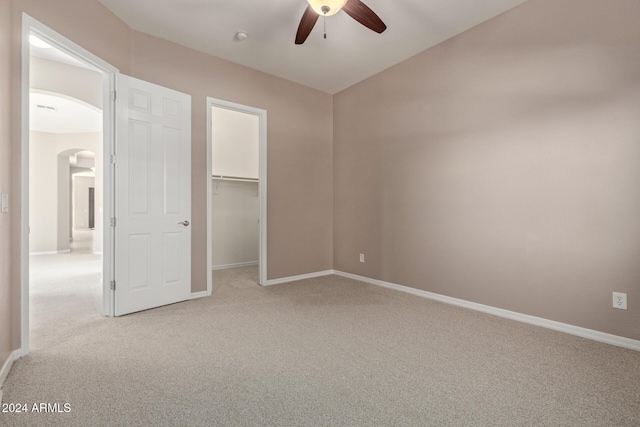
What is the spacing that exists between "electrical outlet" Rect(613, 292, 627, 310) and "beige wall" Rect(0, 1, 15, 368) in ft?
13.8

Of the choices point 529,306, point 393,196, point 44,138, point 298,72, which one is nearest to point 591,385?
point 529,306

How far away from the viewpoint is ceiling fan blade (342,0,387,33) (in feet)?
7.45

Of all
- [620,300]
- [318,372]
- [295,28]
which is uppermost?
[295,28]

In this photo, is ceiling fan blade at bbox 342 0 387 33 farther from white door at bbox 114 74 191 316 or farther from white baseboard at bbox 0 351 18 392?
white baseboard at bbox 0 351 18 392

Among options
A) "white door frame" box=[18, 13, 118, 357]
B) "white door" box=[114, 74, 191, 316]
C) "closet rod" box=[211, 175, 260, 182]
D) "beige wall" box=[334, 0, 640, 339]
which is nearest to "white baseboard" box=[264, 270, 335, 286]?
"beige wall" box=[334, 0, 640, 339]

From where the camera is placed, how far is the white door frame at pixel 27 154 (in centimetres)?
209

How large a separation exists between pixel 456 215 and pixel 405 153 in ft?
3.30

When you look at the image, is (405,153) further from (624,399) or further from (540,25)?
(624,399)

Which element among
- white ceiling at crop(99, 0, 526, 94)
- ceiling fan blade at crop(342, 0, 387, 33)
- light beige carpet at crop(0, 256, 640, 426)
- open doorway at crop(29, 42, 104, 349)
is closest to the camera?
light beige carpet at crop(0, 256, 640, 426)

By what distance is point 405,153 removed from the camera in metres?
3.80

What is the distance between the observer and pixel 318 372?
191cm

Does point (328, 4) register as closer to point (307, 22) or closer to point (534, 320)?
point (307, 22)

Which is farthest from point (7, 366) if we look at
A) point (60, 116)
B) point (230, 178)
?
point (60, 116)

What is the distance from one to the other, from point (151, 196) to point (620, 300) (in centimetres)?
414
